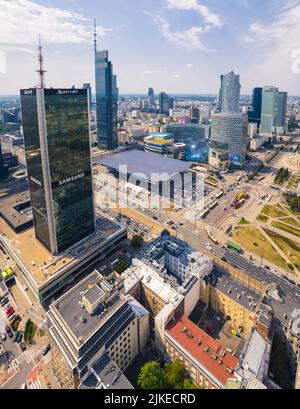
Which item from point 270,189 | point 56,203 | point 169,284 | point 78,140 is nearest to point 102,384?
point 169,284

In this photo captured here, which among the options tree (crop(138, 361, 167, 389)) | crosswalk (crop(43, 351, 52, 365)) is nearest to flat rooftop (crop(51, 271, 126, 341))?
tree (crop(138, 361, 167, 389))

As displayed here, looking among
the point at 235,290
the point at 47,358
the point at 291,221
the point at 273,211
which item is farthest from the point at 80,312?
the point at 273,211

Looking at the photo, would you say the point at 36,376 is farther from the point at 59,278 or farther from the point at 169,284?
the point at 169,284

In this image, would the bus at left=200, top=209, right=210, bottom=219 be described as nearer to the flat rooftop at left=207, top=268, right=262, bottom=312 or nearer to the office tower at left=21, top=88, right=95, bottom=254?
the flat rooftop at left=207, top=268, right=262, bottom=312

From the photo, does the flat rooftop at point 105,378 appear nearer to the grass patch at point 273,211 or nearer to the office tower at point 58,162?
the office tower at point 58,162

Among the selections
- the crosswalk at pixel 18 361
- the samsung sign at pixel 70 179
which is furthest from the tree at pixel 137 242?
the crosswalk at pixel 18 361

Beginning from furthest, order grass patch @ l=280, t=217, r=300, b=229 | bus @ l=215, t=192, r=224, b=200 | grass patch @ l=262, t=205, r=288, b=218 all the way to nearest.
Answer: bus @ l=215, t=192, r=224, b=200 → grass patch @ l=262, t=205, r=288, b=218 → grass patch @ l=280, t=217, r=300, b=229
